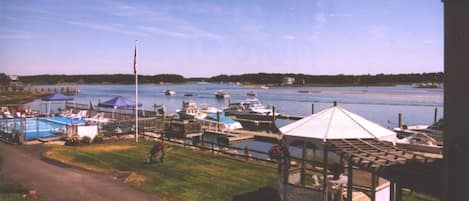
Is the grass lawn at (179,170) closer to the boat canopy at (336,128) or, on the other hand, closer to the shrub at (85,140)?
the shrub at (85,140)

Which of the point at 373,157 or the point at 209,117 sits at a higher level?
the point at 373,157

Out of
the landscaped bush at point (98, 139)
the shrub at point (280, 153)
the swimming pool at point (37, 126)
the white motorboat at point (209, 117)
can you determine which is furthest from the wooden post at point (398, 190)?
the white motorboat at point (209, 117)

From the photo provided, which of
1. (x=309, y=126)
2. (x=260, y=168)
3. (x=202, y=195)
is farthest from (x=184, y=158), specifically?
(x=309, y=126)

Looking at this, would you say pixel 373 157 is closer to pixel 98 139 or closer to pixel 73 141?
pixel 73 141

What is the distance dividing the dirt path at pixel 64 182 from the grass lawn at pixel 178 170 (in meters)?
0.72

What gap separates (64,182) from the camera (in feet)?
47.0

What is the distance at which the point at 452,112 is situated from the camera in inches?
110

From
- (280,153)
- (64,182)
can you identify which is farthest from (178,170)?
(280,153)

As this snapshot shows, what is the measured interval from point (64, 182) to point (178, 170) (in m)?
4.54

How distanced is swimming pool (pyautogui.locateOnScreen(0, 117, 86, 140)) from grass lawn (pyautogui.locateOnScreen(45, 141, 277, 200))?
202 inches

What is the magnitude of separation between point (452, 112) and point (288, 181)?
9183 millimetres

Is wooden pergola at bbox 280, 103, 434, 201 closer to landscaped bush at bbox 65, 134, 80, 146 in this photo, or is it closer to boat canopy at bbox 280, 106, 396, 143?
boat canopy at bbox 280, 106, 396, 143

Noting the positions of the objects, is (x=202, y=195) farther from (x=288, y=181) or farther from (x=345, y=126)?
(x=345, y=126)

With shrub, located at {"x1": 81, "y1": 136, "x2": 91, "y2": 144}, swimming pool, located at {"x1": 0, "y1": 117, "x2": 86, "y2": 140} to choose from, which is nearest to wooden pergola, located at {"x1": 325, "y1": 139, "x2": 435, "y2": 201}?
shrub, located at {"x1": 81, "y1": 136, "x2": 91, "y2": 144}
